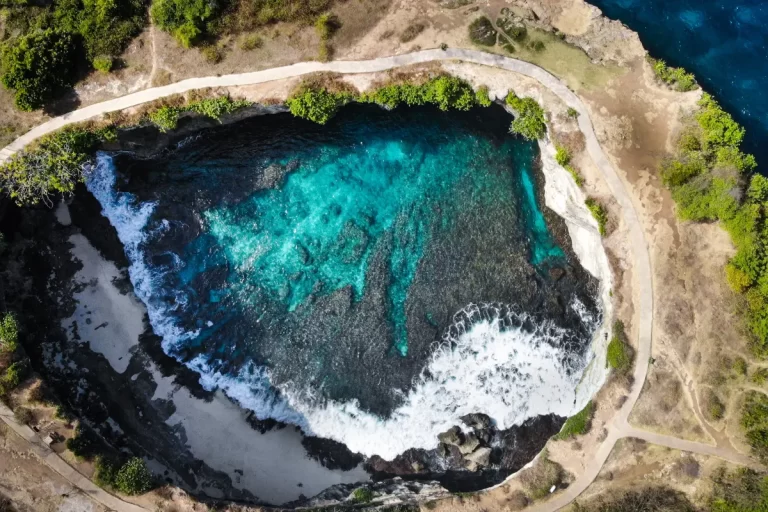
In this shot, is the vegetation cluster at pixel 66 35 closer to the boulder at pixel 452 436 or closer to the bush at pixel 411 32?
the bush at pixel 411 32

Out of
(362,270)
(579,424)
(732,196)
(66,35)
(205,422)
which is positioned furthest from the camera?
(362,270)

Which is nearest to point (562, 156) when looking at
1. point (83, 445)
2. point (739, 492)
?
point (739, 492)

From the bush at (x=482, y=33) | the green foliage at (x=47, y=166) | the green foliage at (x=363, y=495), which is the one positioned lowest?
the green foliage at (x=363, y=495)

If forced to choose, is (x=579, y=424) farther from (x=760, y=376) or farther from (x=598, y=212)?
(x=598, y=212)

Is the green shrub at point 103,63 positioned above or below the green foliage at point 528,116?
below

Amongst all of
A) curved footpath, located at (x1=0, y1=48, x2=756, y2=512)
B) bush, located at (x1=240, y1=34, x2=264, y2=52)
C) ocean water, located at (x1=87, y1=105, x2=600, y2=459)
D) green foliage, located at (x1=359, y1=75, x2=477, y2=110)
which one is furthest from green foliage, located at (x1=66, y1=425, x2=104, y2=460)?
green foliage, located at (x1=359, y1=75, x2=477, y2=110)

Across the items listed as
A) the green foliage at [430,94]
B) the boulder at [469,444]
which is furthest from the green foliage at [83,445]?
the green foliage at [430,94]
